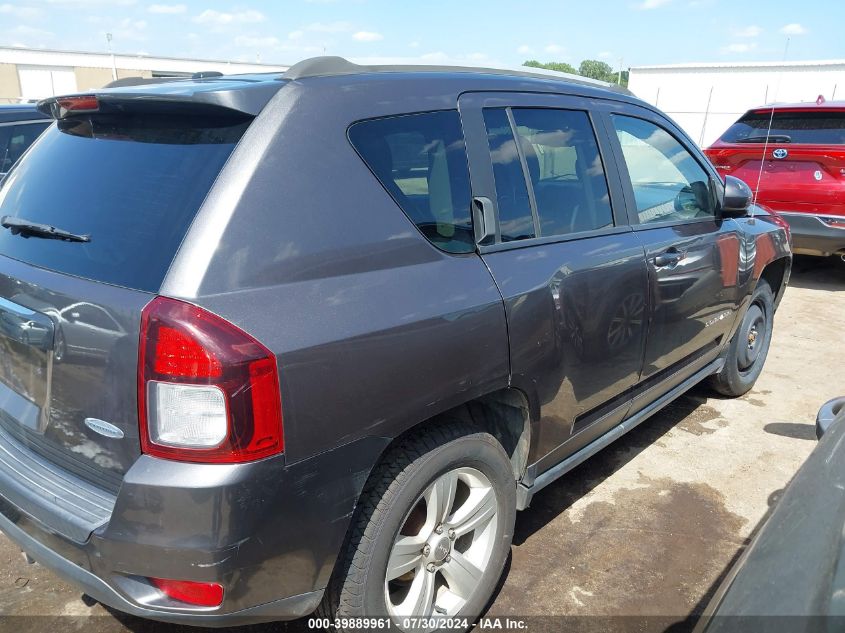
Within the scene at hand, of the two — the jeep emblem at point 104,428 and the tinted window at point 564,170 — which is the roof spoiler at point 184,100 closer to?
the jeep emblem at point 104,428

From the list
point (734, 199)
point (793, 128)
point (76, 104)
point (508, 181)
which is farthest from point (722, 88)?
point (76, 104)

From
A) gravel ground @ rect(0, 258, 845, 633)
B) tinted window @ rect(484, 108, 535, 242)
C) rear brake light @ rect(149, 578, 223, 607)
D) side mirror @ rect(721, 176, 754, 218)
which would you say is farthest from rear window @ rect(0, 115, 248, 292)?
side mirror @ rect(721, 176, 754, 218)

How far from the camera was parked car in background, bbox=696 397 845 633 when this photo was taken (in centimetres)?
112

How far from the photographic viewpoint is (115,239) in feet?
5.92

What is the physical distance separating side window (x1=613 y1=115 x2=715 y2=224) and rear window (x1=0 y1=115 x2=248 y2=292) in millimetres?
2036

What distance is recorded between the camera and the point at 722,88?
2555 cm

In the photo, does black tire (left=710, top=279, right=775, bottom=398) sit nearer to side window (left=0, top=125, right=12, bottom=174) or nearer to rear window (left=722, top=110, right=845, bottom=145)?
rear window (left=722, top=110, right=845, bottom=145)

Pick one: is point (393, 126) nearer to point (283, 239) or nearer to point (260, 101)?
point (260, 101)

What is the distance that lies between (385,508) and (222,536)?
0.49m

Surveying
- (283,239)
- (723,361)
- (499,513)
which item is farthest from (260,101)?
(723,361)

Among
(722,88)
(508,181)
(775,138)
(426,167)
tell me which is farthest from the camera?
(722,88)

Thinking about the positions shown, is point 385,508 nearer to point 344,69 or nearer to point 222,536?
point 222,536

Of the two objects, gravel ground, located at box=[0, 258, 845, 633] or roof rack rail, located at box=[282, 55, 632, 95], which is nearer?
roof rack rail, located at box=[282, 55, 632, 95]

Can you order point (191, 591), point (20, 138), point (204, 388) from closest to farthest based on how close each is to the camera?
1. point (204, 388)
2. point (191, 591)
3. point (20, 138)
